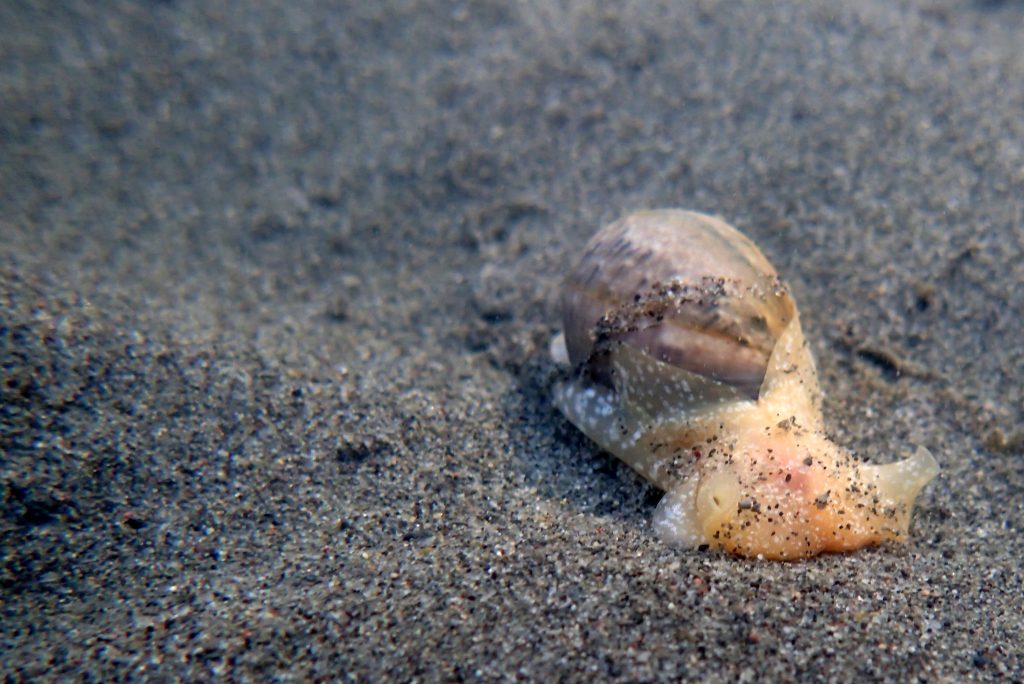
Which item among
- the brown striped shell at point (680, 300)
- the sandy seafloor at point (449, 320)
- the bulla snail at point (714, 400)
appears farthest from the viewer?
the brown striped shell at point (680, 300)

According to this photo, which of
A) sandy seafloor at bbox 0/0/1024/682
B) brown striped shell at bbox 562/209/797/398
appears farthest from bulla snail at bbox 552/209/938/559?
sandy seafloor at bbox 0/0/1024/682

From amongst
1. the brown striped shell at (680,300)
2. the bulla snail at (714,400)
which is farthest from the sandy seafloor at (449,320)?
the brown striped shell at (680,300)

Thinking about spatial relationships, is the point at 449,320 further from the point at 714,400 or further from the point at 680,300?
the point at 714,400

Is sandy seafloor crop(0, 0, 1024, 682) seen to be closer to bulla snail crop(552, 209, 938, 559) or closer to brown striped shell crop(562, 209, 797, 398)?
bulla snail crop(552, 209, 938, 559)

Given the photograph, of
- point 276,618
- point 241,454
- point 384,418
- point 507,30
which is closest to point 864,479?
point 384,418

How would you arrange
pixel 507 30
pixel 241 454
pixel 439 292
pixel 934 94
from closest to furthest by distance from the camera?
pixel 241 454 → pixel 439 292 → pixel 934 94 → pixel 507 30

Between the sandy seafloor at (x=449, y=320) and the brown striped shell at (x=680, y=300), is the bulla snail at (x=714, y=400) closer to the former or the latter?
the brown striped shell at (x=680, y=300)

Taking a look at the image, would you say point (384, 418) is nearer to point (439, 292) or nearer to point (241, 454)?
point (241, 454)

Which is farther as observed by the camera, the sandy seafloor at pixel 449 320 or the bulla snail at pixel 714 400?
the bulla snail at pixel 714 400

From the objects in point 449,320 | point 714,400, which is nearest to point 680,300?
point 714,400
